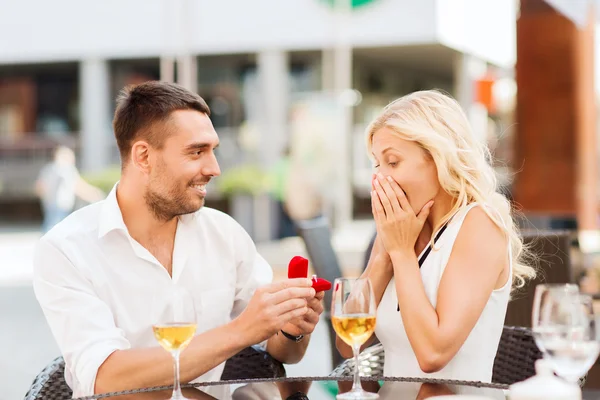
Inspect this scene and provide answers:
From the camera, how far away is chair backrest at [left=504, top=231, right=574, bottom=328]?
351cm

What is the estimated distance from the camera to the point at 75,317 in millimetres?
2174

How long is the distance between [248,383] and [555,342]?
2.49ft

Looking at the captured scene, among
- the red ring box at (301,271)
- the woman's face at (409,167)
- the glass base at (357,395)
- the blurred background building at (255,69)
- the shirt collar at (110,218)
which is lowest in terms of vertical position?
the glass base at (357,395)

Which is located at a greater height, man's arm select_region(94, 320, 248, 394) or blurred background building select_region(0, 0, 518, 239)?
blurred background building select_region(0, 0, 518, 239)

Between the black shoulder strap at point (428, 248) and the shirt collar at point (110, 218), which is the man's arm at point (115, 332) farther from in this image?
the black shoulder strap at point (428, 248)

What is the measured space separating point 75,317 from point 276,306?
50 centimetres

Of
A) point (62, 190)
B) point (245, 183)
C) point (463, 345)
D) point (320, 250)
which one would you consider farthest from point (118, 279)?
point (62, 190)

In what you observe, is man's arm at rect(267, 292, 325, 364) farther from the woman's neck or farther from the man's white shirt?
the woman's neck

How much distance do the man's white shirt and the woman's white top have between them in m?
0.46

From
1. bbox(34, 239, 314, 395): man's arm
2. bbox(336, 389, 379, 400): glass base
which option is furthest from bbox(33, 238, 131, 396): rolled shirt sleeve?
bbox(336, 389, 379, 400): glass base

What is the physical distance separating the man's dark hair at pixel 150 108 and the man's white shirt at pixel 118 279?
182 millimetres

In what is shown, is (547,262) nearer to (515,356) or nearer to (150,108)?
(515,356)

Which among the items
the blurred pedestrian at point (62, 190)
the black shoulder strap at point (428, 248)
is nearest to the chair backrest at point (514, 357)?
the black shoulder strap at point (428, 248)

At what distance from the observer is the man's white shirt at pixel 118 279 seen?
2176 millimetres
